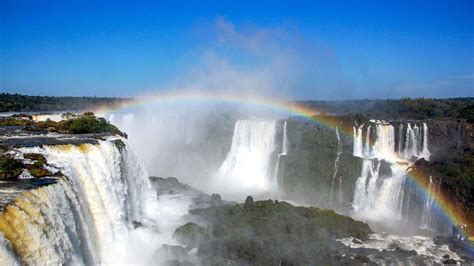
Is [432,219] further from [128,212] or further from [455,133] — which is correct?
[128,212]

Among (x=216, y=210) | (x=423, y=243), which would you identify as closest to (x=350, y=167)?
(x=423, y=243)

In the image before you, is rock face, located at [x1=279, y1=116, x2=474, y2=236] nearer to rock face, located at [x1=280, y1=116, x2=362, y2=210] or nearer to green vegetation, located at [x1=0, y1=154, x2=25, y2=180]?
rock face, located at [x1=280, y1=116, x2=362, y2=210]

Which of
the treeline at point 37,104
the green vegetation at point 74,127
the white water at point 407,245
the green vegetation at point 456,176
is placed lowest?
the white water at point 407,245

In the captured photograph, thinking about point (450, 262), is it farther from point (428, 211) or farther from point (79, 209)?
point (79, 209)

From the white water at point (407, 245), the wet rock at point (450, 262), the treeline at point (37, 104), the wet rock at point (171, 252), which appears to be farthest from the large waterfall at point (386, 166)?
the treeline at point (37, 104)

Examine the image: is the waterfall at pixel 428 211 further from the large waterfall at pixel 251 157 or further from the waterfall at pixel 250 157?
the waterfall at pixel 250 157

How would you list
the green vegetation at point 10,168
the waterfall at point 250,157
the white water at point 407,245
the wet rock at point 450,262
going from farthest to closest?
the waterfall at point 250,157 < the white water at point 407,245 < the wet rock at point 450,262 < the green vegetation at point 10,168

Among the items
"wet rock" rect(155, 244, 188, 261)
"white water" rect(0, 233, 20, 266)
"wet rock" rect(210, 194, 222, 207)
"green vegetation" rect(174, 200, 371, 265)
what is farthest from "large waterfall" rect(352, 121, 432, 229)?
"white water" rect(0, 233, 20, 266)
